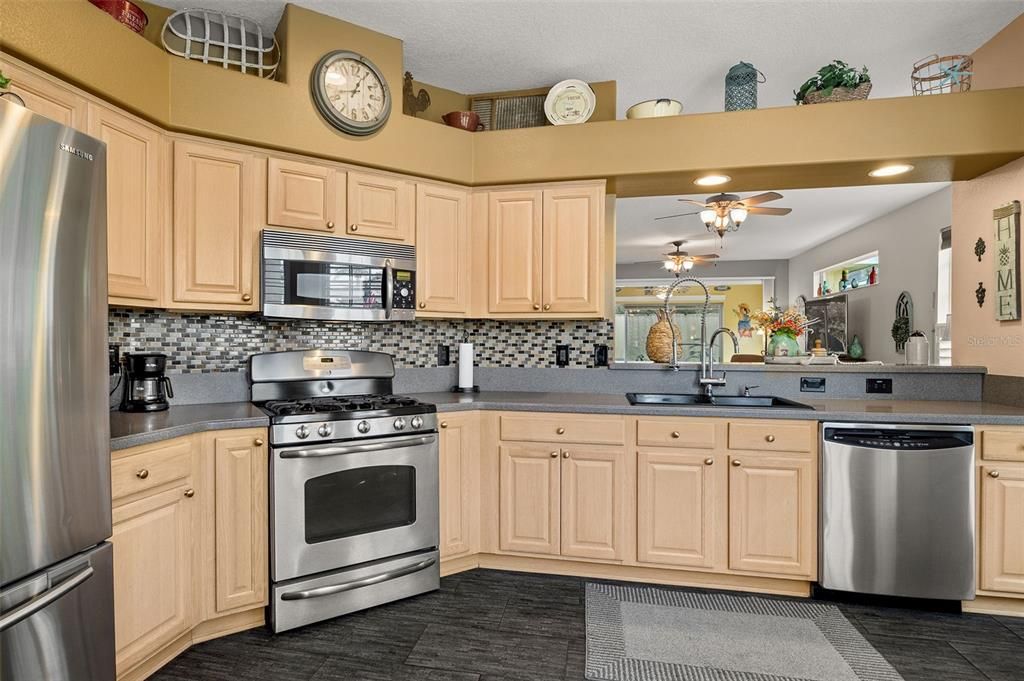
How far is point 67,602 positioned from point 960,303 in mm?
4252

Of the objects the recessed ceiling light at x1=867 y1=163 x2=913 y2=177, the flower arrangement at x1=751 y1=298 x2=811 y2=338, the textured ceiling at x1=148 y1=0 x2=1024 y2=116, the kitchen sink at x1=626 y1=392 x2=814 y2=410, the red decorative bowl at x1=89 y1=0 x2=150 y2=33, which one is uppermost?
the textured ceiling at x1=148 y1=0 x2=1024 y2=116

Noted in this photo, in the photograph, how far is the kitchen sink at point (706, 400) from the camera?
306cm

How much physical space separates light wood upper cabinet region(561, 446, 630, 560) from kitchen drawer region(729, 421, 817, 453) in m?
0.56

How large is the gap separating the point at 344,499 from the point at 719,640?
1.71 metres

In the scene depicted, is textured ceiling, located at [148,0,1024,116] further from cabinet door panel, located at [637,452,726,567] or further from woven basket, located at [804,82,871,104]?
cabinet door panel, located at [637,452,726,567]

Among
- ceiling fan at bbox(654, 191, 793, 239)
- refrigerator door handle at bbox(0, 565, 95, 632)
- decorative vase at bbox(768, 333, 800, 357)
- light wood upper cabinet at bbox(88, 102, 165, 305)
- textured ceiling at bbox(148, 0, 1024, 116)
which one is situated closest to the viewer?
refrigerator door handle at bbox(0, 565, 95, 632)

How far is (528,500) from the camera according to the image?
9.61ft

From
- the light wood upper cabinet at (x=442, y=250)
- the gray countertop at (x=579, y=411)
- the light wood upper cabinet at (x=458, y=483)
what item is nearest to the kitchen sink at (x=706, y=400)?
the gray countertop at (x=579, y=411)

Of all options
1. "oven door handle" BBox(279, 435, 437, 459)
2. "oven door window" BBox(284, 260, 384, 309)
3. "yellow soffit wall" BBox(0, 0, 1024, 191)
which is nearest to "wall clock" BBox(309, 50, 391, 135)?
"yellow soffit wall" BBox(0, 0, 1024, 191)

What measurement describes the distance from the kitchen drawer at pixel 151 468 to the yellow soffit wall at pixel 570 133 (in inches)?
55.1

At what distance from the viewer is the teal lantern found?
2.96 meters

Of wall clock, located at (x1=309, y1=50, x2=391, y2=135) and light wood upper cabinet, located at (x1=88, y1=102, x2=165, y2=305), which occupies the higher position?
wall clock, located at (x1=309, y1=50, x2=391, y2=135)

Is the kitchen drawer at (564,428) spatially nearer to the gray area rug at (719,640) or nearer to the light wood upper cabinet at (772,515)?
the light wood upper cabinet at (772,515)

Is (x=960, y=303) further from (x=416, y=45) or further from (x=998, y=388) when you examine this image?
(x=416, y=45)
